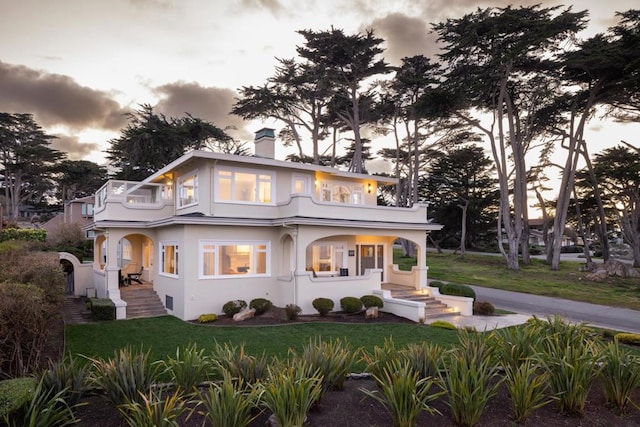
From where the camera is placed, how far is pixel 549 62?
25.6 m

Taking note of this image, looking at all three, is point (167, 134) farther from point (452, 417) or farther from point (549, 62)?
point (452, 417)

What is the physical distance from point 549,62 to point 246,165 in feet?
74.6

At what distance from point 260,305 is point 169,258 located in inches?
192

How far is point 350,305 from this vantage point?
1486 cm

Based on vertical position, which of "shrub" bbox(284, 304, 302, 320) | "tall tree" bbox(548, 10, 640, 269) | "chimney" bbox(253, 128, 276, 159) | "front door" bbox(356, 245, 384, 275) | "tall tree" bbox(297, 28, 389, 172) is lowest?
"shrub" bbox(284, 304, 302, 320)

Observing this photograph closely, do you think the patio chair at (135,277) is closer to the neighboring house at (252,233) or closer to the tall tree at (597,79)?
the neighboring house at (252,233)

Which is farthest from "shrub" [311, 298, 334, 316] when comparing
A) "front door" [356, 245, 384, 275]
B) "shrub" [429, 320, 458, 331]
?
"front door" [356, 245, 384, 275]

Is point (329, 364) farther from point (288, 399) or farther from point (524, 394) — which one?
point (524, 394)

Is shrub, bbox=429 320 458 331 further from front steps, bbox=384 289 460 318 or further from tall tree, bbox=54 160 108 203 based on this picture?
tall tree, bbox=54 160 108 203

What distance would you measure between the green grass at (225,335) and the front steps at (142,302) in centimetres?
123

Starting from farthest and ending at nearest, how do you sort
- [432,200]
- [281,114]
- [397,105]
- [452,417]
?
[432,200], [397,105], [281,114], [452,417]

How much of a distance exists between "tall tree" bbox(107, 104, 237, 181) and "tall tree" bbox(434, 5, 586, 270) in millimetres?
20472

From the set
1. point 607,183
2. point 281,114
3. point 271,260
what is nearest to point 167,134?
point 281,114

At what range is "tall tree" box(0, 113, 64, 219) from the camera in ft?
137
